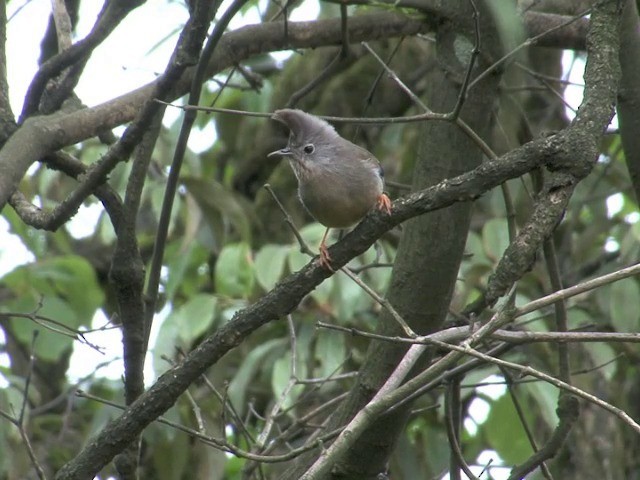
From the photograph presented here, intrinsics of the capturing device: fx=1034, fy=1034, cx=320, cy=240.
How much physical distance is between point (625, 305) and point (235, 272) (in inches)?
66.6

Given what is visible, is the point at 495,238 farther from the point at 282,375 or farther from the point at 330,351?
the point at 282,375

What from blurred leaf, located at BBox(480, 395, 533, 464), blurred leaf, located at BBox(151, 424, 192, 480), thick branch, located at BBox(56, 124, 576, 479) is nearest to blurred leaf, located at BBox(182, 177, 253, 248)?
blurred leaf, located at BBox(151, 424, 192, 480)

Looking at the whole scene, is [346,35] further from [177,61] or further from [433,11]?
[177,61]

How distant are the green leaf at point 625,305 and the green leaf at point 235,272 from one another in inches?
61.7

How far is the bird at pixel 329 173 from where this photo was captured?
10.9 ft

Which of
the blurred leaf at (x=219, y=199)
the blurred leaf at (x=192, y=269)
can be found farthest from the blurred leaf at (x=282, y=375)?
the blurred leaf at (x=192, y=269)

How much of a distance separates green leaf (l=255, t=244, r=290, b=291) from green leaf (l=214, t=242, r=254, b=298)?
1.12 ft

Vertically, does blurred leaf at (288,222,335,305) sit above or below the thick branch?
above

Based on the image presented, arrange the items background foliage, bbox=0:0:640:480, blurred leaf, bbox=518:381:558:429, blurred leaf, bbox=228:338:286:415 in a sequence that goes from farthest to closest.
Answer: blurred leaf, bbox=228:338:286:415, blurred leaf, bbox=518:381:558:429, background foliage, bbox=0:0:640:480

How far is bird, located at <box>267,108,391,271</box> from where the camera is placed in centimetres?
332

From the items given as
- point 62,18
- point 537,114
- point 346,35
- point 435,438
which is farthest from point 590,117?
point 537,114

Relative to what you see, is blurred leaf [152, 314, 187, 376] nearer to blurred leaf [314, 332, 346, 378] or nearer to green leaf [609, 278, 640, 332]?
blurred leaf [314, 332, 346, 378]

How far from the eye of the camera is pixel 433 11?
10.8 ft

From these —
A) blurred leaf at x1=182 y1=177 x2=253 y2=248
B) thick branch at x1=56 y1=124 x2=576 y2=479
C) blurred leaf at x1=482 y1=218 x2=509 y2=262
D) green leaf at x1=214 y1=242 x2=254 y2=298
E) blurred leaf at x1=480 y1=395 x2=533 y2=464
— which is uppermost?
blurred leaf at x1=182 y1=177 x2=253 y2=248
